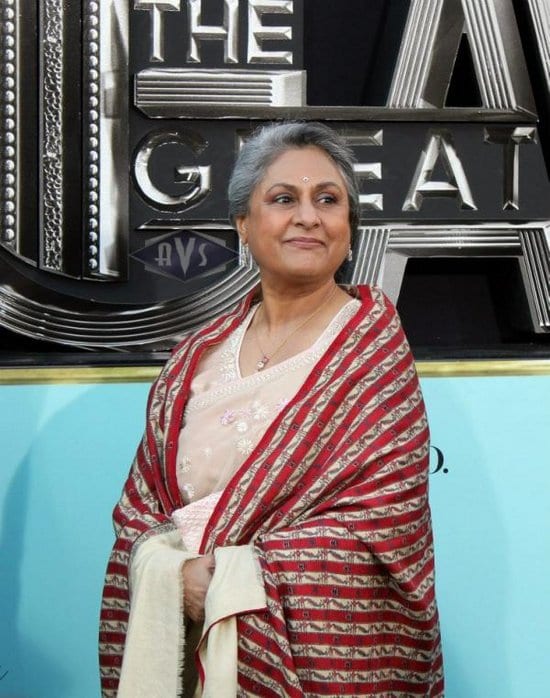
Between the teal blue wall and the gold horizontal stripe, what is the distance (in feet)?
0.07

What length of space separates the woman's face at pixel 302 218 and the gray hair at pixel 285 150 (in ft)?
0.04

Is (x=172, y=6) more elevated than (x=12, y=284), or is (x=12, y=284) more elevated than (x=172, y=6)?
(x=172, y=6)

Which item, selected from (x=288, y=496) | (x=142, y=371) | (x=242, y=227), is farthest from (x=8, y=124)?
(x=288, y=496)

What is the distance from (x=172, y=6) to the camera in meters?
2.84

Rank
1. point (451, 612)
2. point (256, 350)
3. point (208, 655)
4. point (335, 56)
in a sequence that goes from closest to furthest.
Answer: point (208, 655) → point (256, 350) → point (451, 612) → point (335, 56)

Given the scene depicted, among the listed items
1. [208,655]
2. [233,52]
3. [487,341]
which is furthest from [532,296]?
[208,655]

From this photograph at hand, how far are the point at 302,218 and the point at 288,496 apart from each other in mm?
466

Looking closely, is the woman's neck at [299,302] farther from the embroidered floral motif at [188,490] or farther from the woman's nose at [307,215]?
the embroidered floral motif at [188,490]

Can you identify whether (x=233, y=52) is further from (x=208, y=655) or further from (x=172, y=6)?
(x=208, y=655)

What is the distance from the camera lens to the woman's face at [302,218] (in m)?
1.90

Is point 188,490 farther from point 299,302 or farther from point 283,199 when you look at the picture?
point 283,199

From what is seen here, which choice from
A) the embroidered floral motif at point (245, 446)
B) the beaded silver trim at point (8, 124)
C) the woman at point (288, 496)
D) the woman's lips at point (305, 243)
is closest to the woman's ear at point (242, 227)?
the woman at point (288, 496)

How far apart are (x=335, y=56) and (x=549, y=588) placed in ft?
4.88

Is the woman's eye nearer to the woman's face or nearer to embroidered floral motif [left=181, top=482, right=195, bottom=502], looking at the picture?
the woman's face
